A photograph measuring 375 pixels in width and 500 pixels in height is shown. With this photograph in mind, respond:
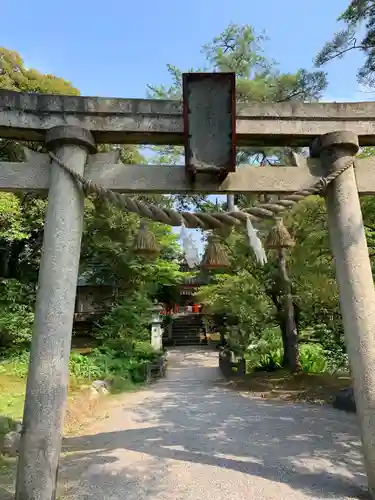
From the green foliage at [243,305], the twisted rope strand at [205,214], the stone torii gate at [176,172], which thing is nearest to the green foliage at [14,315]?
the green foliage at [243,305]

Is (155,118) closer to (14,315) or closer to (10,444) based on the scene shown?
(10,444)

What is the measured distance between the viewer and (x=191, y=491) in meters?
3.46

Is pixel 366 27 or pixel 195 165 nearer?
pixel 195 165

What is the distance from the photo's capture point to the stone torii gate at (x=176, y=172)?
3.18m

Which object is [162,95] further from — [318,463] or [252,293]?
[318,463]

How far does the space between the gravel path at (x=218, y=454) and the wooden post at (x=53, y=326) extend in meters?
0.71

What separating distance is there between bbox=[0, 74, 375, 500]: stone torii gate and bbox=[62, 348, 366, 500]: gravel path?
2.74 ft

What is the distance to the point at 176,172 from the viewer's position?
3.72m

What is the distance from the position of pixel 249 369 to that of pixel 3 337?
778 cm

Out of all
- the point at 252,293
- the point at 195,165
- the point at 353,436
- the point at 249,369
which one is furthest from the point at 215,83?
the point at 249,369

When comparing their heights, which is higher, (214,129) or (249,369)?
(214,129)

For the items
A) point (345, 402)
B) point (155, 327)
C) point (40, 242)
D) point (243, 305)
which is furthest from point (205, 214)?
point (40, 242)

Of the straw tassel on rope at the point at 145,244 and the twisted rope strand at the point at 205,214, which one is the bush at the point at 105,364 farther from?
the twisted rope strand at the point at 205,214

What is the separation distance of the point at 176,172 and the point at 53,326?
188 cm
